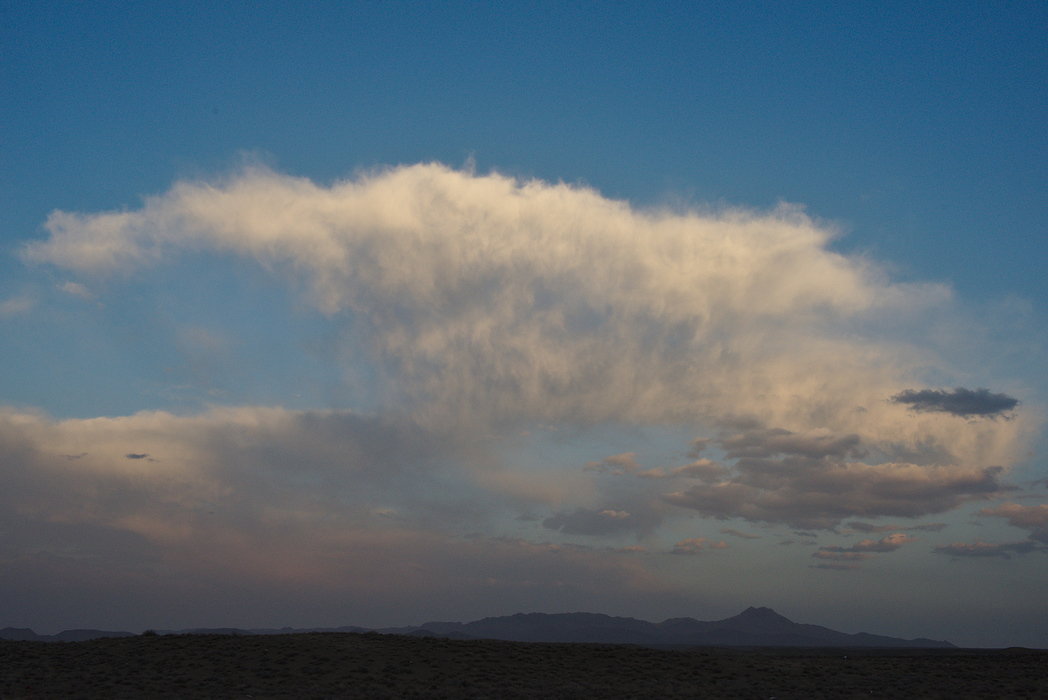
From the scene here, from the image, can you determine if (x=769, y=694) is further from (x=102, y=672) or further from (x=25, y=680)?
(x=25, y=680)

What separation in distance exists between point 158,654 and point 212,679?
8.36 meters

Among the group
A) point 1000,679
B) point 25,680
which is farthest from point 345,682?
point 1000,679

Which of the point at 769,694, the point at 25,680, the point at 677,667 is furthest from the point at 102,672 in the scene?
the point at 769,694

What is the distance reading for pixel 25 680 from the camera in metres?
46.6

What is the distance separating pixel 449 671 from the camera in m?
52.0

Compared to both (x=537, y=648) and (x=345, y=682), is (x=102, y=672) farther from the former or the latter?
(x=537, y=648)

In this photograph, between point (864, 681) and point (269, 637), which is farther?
point (269, 637)

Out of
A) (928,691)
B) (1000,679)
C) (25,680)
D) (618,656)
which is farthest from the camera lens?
(618,656)

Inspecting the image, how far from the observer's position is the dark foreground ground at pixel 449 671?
4672 cm

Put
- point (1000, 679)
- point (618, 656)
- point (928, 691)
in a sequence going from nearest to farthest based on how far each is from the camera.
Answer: point (928, 691) → point (1000, 679) → point (618, 656)

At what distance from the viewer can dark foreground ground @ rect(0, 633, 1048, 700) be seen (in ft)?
153

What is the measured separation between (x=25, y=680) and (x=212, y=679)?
11.9 m

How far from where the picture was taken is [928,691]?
50250mm

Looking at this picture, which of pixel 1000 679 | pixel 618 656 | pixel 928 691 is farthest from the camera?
pixel 618 656
